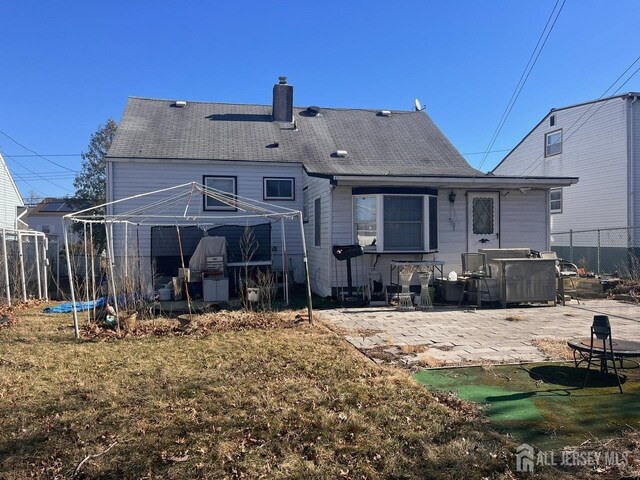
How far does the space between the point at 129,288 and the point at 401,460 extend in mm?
6432

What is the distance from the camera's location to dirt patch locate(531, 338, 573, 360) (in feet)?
19.1

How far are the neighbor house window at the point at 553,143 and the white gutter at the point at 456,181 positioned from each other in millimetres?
10834

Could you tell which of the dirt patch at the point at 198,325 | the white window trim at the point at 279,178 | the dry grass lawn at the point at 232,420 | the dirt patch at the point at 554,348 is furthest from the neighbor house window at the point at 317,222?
the dirt patch at the point at 554,348

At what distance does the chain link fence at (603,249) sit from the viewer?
17.2 m

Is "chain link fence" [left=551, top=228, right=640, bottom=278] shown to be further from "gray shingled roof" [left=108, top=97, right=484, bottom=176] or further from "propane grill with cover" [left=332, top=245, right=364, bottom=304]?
"propane grill with cover" [left=332, top=245, right=364, bottom=304]

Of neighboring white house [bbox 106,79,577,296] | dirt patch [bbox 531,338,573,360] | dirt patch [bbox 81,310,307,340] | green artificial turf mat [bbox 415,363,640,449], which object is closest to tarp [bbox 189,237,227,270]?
neighboring white house [bbox 106,79,577,296]

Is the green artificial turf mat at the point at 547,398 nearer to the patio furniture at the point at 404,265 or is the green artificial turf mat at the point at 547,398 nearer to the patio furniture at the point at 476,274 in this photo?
the patio furniture at the point at 476,274

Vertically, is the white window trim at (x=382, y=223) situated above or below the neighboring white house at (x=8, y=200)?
below

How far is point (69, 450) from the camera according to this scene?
11.1ft

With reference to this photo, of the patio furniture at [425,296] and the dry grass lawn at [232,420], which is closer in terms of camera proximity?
the dry grass lawn at [232,420]

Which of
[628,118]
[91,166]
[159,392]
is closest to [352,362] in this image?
[159,392]

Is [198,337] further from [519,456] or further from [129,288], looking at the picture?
[519,456]

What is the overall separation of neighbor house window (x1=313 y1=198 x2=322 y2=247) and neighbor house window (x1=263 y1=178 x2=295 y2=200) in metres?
2.06

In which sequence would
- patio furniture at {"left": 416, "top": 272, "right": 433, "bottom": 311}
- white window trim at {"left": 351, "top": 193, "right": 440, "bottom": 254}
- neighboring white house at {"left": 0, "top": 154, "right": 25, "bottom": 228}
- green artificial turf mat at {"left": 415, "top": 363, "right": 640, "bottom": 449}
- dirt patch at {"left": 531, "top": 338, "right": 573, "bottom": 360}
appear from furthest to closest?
neighboring white house at {"left": 0, "top": 154, "right": 25, "bottom": 228} → white window trim at {"left": 351, "top": 193, "right": 440, "bottom": 254} → patio furniture at {"left": 416, "top": 272, "right": 433, "bottom": 311} → dirt patch at {"left": 531, "top": 338, "right": 573, "bottom": 360} → green artificial turf mat at {"left": 415, "top": 363, "right": 640, "bottom": 449}
